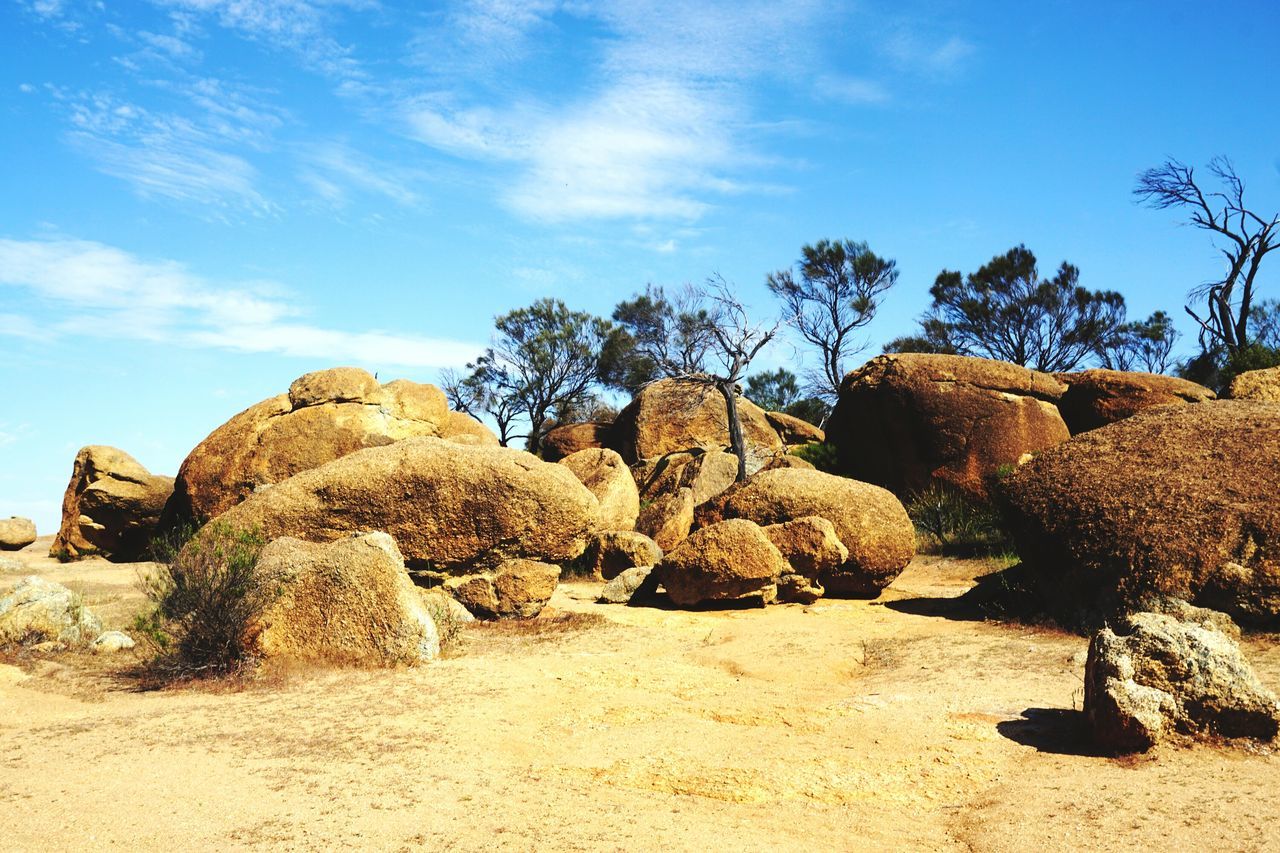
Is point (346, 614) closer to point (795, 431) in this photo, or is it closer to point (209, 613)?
point (209, 613)

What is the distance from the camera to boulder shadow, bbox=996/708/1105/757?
6055mm

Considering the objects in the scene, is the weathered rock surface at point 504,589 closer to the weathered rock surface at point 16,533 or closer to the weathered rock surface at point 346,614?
the weathered rock surface at point 346,614

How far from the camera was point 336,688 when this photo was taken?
24.5 ft

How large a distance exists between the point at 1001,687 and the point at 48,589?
8.22 m

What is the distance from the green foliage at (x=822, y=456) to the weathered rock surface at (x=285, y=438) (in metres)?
8.44

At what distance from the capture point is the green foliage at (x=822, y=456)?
68.7 ft

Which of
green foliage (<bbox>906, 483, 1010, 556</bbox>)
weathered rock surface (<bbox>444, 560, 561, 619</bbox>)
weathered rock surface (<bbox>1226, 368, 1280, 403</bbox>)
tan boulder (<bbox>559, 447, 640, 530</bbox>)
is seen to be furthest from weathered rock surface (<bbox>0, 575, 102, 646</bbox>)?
weathered rock surface (<bbox>1226, 368, 1280, 403</bbox>)

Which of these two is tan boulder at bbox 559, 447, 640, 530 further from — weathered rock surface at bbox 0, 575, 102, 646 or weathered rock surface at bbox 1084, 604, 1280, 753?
weathered rock surface at bbox 1084, 604, 1280, 753

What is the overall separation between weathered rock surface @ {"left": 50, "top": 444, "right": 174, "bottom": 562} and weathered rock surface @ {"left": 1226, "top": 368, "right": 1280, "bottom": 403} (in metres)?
18.2

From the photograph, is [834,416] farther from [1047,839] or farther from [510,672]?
[1047,839]

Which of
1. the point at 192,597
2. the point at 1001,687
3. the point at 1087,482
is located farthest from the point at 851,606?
the point at 192,597

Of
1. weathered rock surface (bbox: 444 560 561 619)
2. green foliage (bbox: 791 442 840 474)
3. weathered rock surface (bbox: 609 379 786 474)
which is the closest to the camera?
weathered rock surface (bbox: 444 560 561 619)

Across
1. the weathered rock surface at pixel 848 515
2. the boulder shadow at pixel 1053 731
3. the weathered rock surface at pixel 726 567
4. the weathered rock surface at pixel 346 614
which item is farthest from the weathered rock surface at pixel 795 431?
the boulder shadow at pixel 1053 731

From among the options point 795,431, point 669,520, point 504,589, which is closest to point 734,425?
point 795,431
